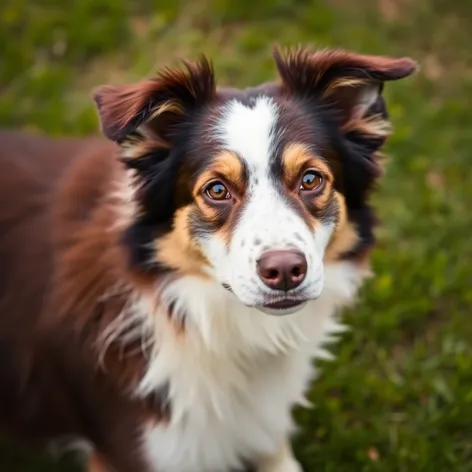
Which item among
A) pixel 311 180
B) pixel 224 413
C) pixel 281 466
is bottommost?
pixel 281 466

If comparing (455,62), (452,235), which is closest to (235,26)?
(455,62)

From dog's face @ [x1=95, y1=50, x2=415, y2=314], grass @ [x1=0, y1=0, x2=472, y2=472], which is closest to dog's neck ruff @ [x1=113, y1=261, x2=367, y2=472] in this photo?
dog's face @ [x1=95, y1=50, x2=415, y2=314]

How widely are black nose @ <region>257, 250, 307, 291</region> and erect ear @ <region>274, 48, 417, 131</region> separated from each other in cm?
65

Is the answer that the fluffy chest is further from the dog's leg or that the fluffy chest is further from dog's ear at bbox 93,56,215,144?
dog's ear at bbox 93,56,215,144

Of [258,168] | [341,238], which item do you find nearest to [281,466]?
[341,238]

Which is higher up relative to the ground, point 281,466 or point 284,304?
point 284,304

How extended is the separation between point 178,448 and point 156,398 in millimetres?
214

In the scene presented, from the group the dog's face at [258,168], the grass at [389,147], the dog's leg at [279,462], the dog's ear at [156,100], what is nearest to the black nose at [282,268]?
the dog's face at [258,168]

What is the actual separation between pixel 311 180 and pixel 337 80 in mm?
375

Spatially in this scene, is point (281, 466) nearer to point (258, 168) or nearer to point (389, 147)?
point (258, 168)

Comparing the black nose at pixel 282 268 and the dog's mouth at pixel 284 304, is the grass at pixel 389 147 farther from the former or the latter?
the black nose at pixel 282 268

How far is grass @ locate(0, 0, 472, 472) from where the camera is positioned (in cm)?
369

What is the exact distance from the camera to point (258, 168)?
8.38ft

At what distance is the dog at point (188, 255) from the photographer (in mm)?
2561
